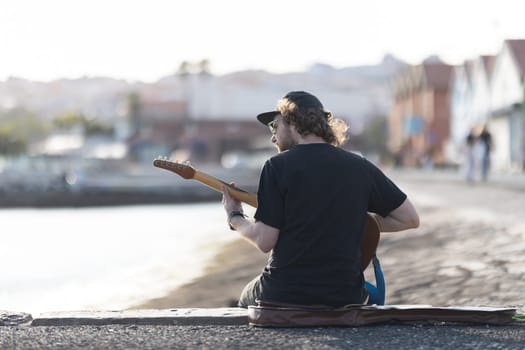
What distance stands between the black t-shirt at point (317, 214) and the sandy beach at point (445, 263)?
149 centimetres

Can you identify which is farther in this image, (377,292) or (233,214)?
(377,292)

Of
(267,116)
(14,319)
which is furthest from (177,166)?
(14,319)

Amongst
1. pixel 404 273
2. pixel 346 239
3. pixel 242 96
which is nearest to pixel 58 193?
pixel 242 96

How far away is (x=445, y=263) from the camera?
10.3 m

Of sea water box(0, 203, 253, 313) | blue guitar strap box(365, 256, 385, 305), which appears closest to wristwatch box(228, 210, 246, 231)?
blue guitar strap box(365, 256, 385, 305)

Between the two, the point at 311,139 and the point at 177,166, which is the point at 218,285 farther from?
the point at 311,139

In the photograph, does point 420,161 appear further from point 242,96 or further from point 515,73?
point 242,96

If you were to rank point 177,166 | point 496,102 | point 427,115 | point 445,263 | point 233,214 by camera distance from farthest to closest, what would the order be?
point 427,115, point 496,102, point 445,263, point 177,166, point 233,214

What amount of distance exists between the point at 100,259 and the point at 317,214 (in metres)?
18.7

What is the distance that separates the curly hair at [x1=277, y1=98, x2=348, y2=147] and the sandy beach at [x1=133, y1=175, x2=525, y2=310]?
72.0 inches

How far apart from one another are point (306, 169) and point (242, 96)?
101167mm

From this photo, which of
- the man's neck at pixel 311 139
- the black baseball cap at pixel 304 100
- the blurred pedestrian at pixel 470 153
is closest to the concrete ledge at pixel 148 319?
the man's neck at pixel 311 139

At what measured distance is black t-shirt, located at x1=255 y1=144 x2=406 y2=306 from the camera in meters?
4.86

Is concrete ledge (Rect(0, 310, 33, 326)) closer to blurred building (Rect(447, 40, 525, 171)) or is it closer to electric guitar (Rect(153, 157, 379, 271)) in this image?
electric guitar (Rect(153, 157, 379, 271))
